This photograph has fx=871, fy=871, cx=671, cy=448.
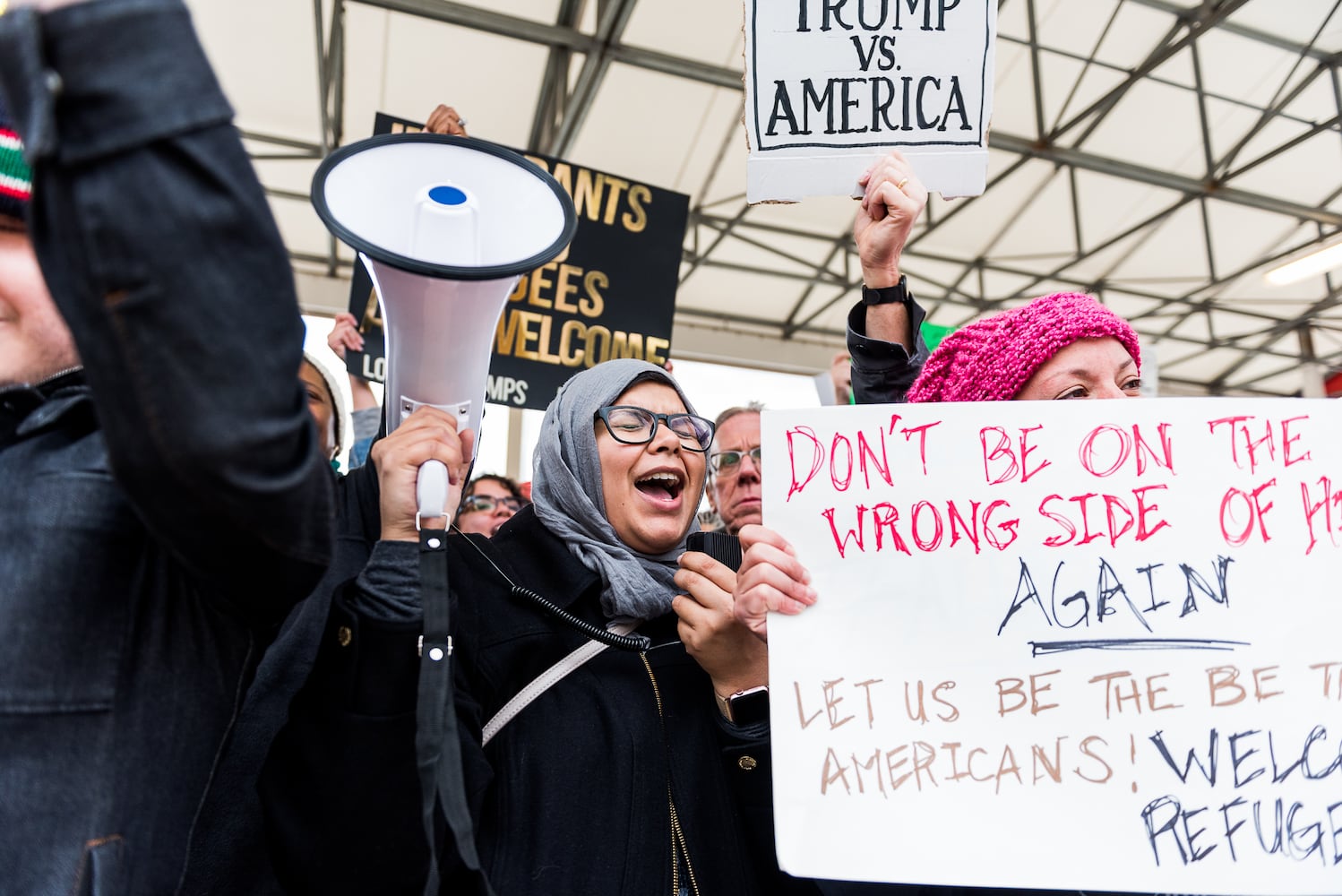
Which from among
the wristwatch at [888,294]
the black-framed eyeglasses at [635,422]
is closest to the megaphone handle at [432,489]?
the black-framed eyeglasses at [635,422]

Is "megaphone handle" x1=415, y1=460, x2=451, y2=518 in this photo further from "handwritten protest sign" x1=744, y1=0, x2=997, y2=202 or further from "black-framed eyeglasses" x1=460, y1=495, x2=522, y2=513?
"black-framed eyeglasses" x1=460, y1=495, x2=522, y2=513

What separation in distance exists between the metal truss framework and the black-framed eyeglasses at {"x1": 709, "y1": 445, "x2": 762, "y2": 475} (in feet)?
11.4

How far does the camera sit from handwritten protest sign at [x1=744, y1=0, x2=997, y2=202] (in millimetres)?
1405

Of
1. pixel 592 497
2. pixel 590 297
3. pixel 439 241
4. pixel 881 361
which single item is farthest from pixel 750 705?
pixel 590 297

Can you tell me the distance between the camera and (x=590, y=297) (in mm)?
3086

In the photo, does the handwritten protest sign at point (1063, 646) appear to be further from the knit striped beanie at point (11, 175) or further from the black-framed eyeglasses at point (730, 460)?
the black-framed eyeglasses at point (730, 460)

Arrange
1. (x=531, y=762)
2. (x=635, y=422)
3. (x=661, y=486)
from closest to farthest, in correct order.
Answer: (x=531, y=762) → (x=635, y=422) → (x=661, y=486)

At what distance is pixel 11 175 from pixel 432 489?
497mm

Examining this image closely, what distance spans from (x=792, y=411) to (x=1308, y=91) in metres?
8.31

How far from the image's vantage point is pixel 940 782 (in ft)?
Answer: 3.36

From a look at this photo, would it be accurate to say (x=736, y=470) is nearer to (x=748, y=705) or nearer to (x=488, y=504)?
(x=488, y=504)

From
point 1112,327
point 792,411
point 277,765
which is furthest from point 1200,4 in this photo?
point 277,765

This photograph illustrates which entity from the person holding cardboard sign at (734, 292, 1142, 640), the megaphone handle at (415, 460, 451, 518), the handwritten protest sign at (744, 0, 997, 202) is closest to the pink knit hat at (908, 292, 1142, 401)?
the person holding cardboard sign at (734, 292, 1142, 640)

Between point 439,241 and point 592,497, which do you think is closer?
point 439,241
